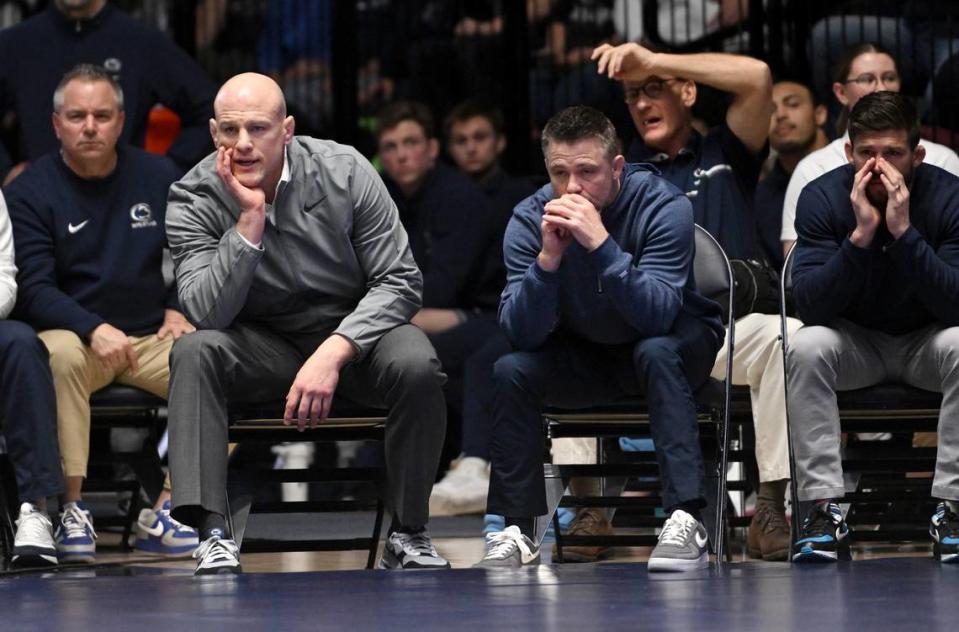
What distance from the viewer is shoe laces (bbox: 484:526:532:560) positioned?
4012mm

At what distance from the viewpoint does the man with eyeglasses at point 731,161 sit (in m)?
4.56

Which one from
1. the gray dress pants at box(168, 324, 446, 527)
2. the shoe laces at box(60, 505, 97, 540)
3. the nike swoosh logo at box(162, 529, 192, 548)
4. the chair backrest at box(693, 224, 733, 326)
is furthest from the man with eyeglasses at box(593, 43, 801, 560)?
the shoe laces at box(60, 505, 97, 540)

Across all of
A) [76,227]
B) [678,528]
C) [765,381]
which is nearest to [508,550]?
[678,528]

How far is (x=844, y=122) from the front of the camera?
5.38 meters

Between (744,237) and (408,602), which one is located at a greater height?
(744,237)

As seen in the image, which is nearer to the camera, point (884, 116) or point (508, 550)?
point (508, 550)

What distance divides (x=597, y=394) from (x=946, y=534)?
2.92ft

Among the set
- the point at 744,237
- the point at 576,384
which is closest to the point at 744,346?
the point at 744,237

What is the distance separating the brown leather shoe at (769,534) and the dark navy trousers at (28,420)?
1866mm

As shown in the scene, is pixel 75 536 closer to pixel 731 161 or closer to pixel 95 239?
pixel 95 239

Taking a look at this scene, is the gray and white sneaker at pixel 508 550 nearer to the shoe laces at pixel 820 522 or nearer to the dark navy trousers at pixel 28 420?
the shoe laces at pixel 820 522

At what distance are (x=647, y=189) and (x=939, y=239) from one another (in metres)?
0.76

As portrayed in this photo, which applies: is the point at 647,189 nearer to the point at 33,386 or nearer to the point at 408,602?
the point at 408,602

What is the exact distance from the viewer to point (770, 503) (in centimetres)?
459
